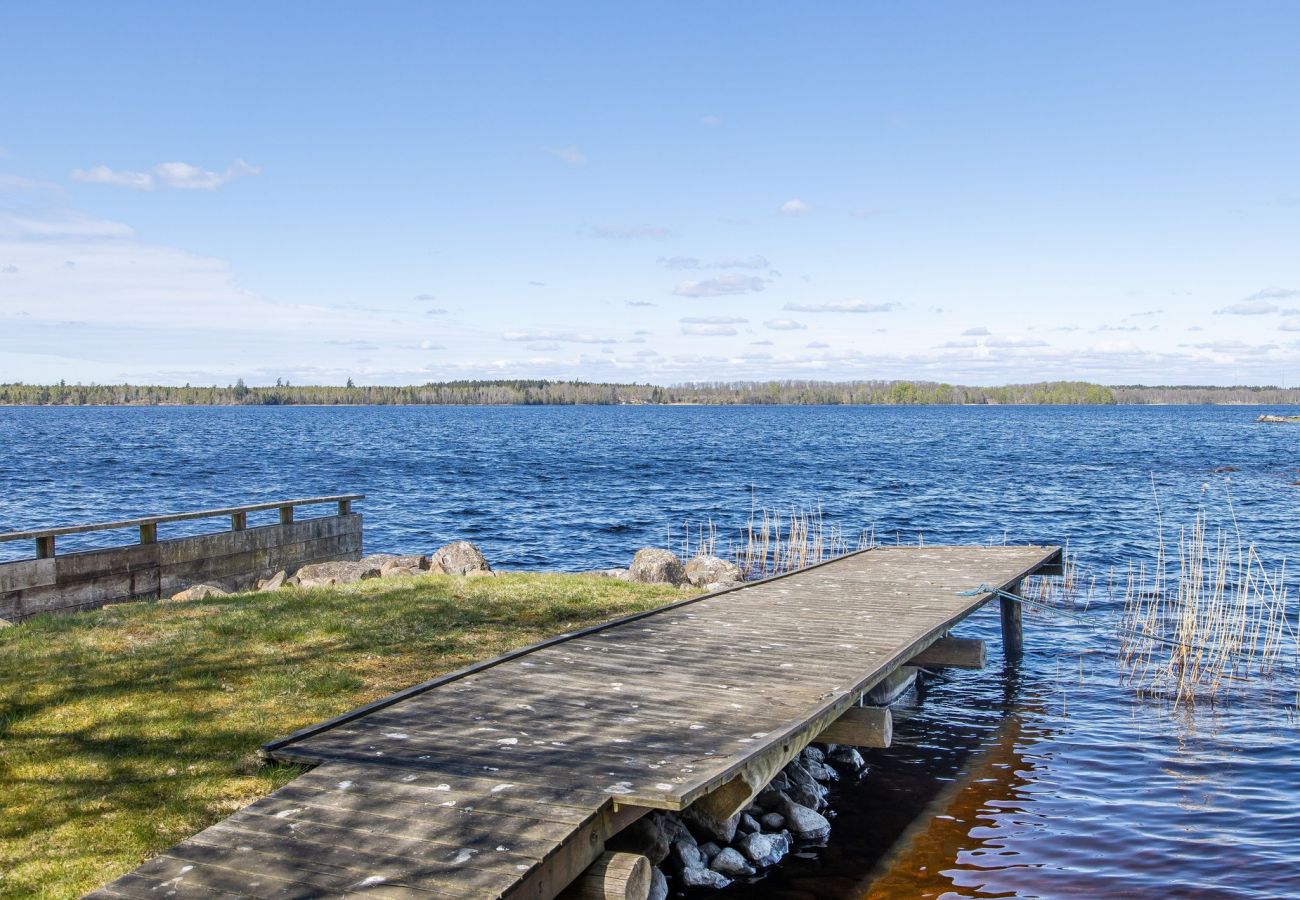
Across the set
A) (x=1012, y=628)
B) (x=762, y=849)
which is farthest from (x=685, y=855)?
(x=1012, y=628)

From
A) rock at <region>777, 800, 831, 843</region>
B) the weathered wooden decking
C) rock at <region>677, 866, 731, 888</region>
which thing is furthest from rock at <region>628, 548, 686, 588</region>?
rock at <region>677, 866, 731, 888</region>

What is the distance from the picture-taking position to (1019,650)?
16734 mm

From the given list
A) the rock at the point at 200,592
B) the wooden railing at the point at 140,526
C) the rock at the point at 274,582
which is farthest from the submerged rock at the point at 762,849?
the rock at the point at 274,582

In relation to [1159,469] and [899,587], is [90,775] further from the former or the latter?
[1159,469]

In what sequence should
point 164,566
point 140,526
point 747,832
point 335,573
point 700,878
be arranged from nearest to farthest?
point 700,878, point 747,832, point 140,526, point 164,566, point 335,573

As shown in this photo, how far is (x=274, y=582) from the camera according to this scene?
16922mm

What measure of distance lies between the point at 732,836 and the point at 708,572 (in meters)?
11.2

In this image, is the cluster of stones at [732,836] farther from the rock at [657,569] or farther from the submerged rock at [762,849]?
the rock at [657,569]

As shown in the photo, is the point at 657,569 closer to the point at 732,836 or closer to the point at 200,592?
the point at 200,592

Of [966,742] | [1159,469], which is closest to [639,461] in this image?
[1159,469]

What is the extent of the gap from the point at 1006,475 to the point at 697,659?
1830 inches

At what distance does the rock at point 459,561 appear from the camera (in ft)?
58.4

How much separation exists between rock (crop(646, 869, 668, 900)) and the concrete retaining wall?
34.8 ft

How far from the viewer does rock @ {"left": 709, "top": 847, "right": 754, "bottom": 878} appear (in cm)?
811
